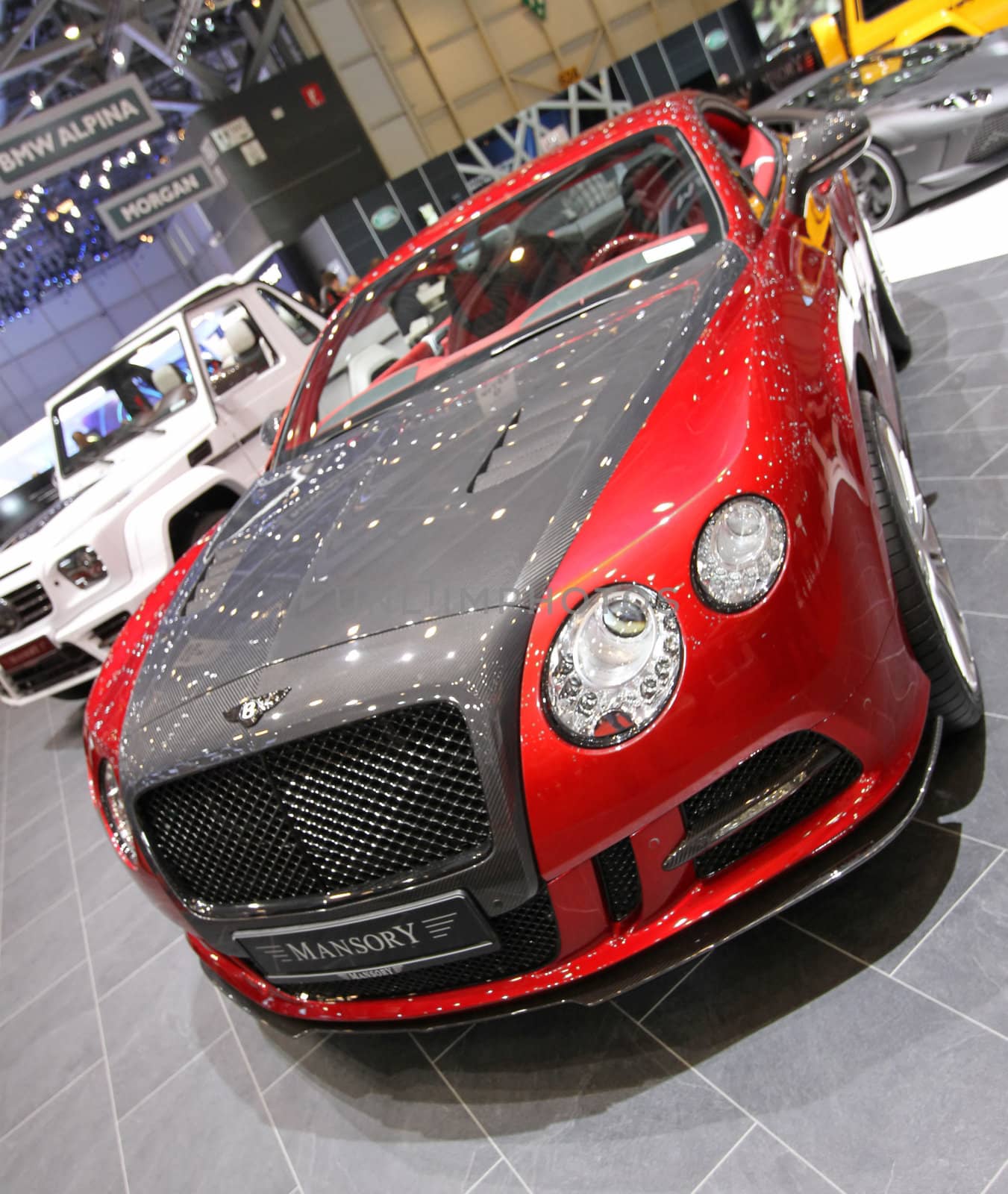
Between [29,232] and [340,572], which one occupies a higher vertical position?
→ [29,232]

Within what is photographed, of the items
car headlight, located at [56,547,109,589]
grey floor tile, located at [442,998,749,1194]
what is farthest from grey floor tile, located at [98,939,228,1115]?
car headlight, located at [56,547,109,589]

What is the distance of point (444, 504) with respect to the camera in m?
1.74

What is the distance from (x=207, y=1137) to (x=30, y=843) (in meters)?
2.60

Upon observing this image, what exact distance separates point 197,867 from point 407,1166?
0.68m

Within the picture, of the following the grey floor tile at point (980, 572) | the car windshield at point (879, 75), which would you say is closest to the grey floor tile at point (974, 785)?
the grey floor tile at point (980, 572)

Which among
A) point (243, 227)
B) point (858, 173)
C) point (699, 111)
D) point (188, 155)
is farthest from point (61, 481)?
point (188, 155)

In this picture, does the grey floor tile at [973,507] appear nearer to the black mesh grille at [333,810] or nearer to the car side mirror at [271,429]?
the black mesh grille at [333,810]

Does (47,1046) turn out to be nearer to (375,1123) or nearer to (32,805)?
(375,1123)

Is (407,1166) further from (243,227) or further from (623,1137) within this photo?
(243,227)

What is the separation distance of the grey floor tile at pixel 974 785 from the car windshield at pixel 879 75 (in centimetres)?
483

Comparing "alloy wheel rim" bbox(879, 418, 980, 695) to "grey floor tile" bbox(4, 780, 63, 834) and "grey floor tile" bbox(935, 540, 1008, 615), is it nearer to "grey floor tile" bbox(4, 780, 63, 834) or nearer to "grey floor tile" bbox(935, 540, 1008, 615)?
"grey floor tile" bbox(935, 540, 1008, 615)

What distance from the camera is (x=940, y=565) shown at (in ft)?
6.23

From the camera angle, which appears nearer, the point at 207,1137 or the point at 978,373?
the point at 207,1137

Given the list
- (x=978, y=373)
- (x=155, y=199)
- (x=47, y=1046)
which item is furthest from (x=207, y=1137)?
(x=155, y=199)
